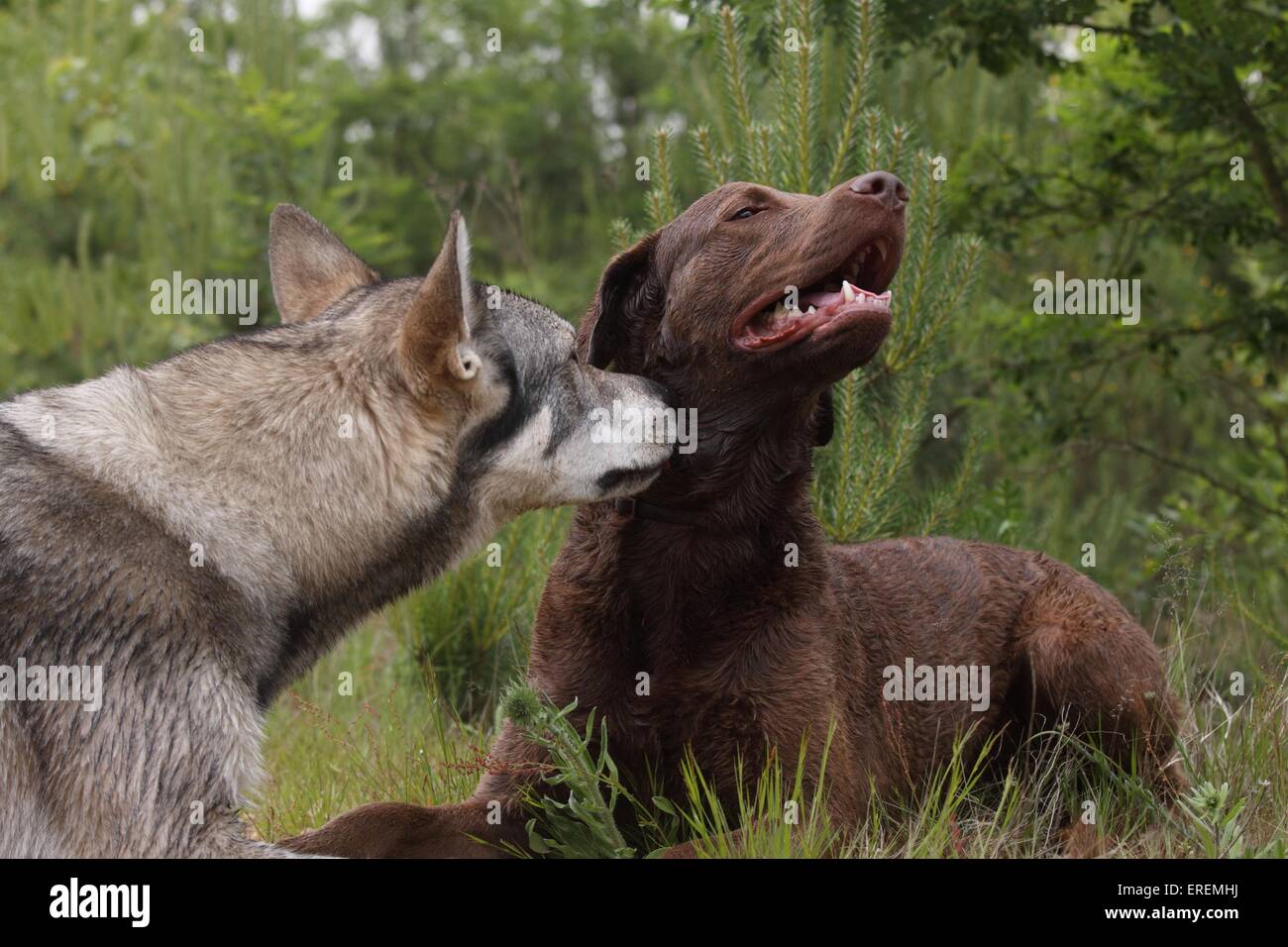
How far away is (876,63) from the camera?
604 centimetres

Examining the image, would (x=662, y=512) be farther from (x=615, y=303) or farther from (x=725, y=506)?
(x=615, y=303)

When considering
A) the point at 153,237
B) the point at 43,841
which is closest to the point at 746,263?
the point at 43,841

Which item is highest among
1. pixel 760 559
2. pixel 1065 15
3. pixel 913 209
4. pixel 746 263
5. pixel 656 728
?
pixel 1065 15

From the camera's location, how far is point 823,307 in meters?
3.62

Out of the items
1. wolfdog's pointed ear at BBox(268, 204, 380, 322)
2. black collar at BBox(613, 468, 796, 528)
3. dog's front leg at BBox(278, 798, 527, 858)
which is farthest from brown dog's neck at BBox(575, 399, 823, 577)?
wolfdog's pointed ear at BBox(268, 204, 380, 322)

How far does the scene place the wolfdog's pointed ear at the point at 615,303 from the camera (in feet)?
13.4

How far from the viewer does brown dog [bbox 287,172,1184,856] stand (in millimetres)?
3639

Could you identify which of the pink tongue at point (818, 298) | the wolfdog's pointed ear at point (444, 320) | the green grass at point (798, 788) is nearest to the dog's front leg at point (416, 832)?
the green grass at point (798, 788)

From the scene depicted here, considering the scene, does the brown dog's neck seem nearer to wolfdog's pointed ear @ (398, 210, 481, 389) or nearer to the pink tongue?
the pink tongue

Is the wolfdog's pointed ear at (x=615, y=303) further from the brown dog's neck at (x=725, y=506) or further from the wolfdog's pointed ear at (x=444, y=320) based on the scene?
the wolfdog's pointed ear at (x=444, y=320)

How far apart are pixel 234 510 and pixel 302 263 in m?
1.11

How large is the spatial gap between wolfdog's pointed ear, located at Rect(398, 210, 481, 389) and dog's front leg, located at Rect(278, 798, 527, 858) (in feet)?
3.83
